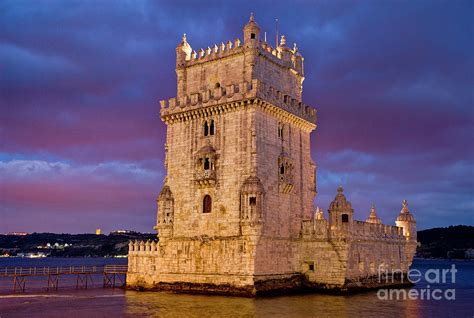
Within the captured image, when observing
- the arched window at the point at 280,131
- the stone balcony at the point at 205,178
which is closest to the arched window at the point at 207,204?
the stone balcony at the point at 205,178

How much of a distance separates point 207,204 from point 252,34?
14529 millimetres

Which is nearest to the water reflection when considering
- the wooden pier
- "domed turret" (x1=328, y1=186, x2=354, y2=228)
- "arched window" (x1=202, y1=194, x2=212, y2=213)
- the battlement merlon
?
"domed turret" (x1=328, y1=186, x2=354, y2=228)

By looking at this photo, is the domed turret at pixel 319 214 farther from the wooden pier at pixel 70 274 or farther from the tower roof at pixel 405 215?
the wooden pier at pixel 70 274

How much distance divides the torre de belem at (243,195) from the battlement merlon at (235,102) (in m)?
0.09

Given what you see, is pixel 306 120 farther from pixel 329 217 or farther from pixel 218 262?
pixel 218 262

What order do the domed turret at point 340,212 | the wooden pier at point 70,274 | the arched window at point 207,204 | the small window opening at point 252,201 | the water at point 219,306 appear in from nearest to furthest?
the water at point 219,306 → the small window opening at point 252,201 → the arched window at point 207,204 → the domed turret at point 340,212 → the wooden pier at point 70,274

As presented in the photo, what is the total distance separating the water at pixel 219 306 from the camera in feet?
117

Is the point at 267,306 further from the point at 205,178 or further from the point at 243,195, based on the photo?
the point at 205,178

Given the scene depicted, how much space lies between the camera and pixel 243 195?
139 ft

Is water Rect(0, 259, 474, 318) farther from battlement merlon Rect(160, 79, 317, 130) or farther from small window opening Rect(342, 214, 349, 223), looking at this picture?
battlement merlon Rect(160, 79, 317, 130)

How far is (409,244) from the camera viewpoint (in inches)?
2359

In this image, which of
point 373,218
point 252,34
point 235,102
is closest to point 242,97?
point 235,102

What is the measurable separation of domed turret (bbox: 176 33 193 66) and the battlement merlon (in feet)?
12.8

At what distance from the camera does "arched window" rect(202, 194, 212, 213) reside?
149ft
